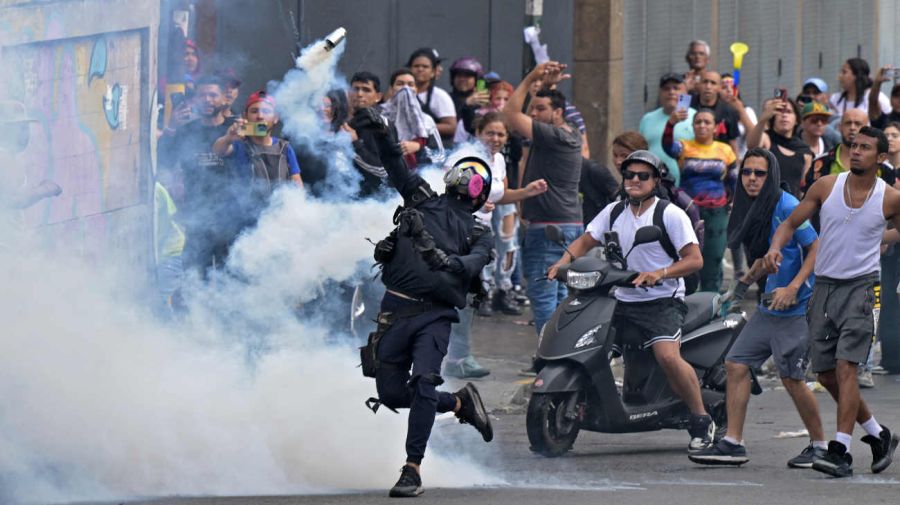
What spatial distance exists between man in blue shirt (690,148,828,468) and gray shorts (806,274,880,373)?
0.65ft

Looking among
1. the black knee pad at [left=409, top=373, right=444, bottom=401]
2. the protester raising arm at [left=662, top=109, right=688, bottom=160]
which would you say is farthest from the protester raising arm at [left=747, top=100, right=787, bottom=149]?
the black knee pad at [left=409, top=373, right=444, bottom=401]

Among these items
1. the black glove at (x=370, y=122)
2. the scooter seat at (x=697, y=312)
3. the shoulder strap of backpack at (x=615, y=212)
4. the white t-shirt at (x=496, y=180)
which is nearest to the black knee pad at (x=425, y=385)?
the black glove at (x=370, y=122)

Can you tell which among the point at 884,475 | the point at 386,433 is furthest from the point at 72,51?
the point at 884,475

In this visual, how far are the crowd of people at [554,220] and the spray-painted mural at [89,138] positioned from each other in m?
0.31

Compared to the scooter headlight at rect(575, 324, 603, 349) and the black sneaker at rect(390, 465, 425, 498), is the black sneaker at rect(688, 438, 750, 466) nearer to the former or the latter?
the scooter headlight at rect(575, 324, 603, 349)

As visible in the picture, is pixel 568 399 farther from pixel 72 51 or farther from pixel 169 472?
pixel 72 51

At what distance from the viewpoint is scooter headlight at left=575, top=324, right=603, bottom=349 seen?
366 inches

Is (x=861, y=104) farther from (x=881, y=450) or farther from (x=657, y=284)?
(x=881, y=450)

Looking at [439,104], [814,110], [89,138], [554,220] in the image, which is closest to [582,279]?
[554,220]

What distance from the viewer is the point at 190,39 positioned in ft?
31.8

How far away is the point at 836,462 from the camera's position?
8.43 meters

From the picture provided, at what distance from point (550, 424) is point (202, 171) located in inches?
101

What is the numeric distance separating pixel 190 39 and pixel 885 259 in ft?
19.0

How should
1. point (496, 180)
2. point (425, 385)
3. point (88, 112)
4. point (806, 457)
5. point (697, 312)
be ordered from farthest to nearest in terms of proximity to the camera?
point (496, 180), point (697, 312), point (88, 112), point (806, 457), point (425, 385)
